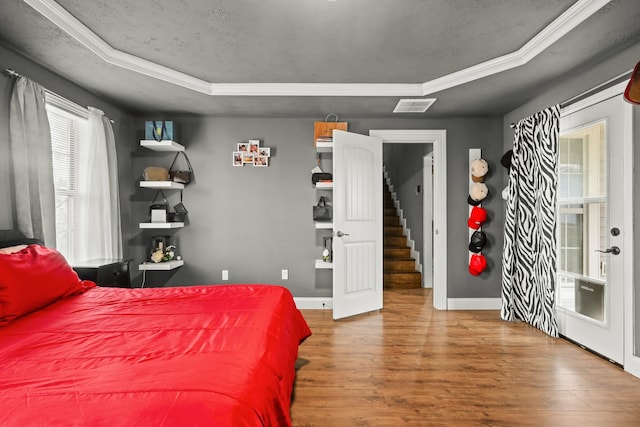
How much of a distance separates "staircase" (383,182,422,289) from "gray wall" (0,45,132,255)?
3886mm

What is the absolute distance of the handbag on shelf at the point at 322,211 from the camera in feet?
13.5

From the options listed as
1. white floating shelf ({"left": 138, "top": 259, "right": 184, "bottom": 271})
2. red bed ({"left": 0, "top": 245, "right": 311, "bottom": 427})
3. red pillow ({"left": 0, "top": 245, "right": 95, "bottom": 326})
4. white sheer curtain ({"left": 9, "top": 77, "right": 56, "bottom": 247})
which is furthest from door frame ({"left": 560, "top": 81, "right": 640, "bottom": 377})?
white sheer curtain ({"left": 9, "top": 77, "right": 56, "bottom": 247})

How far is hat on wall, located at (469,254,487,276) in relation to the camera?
4.16 metres

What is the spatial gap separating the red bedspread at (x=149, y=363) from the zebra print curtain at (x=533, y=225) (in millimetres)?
2656

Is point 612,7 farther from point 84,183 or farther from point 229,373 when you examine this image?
point 84,183

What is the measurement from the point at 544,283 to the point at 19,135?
4.65 meters

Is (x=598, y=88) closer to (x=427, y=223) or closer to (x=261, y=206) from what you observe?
(x=427, y=223)

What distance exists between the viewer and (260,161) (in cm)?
424

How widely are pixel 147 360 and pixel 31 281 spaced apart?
1.19 m

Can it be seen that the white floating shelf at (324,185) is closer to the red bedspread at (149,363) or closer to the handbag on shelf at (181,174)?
the handbag on shelf at (181,174)

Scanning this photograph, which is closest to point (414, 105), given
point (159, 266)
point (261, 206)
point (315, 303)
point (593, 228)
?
point (593, 228)

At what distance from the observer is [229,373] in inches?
45.0

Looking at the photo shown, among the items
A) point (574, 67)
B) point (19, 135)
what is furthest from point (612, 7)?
point (19, 135)

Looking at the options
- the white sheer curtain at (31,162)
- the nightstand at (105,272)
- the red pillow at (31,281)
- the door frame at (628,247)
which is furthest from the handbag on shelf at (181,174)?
the door frame at (628,247)
